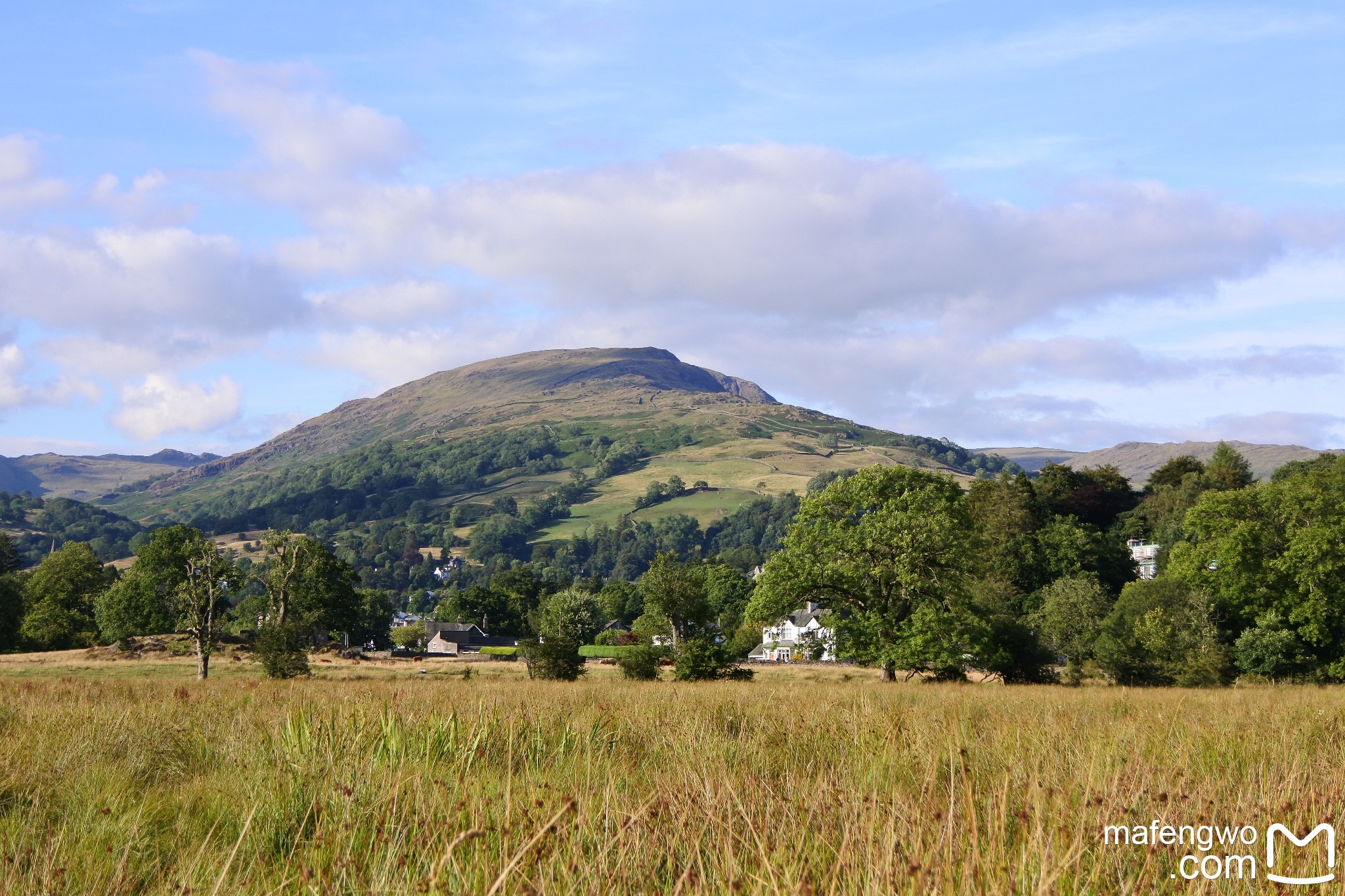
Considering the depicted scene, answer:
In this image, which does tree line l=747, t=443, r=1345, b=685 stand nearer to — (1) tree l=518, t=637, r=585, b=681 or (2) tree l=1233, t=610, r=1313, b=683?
→ (2) tree l=1233, t=610, r=1313, b=683

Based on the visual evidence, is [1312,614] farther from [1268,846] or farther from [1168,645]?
[1268,846]

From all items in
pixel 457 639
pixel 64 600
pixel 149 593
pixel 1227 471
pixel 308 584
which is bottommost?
pixel 457 639

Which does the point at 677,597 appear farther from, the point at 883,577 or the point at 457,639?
the point at 457,639

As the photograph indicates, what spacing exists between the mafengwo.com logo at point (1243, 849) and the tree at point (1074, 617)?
49793 mm

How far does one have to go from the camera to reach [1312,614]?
41.1 meters

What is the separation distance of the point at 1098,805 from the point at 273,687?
13710 millimetres

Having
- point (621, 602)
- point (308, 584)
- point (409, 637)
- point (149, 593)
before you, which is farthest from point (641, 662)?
point (621, 602)

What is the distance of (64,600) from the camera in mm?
77938

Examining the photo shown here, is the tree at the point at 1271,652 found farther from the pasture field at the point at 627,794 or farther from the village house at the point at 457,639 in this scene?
the village house at the point at 457,639

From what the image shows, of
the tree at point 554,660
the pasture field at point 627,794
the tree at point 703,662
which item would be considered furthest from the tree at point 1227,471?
the pasture field at point 627,794

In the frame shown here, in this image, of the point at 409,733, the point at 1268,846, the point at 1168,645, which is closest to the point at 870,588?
the point at 1168,645

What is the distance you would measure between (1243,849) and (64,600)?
9153 cm

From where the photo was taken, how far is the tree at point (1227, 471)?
77250 mm

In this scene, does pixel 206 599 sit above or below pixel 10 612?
above
